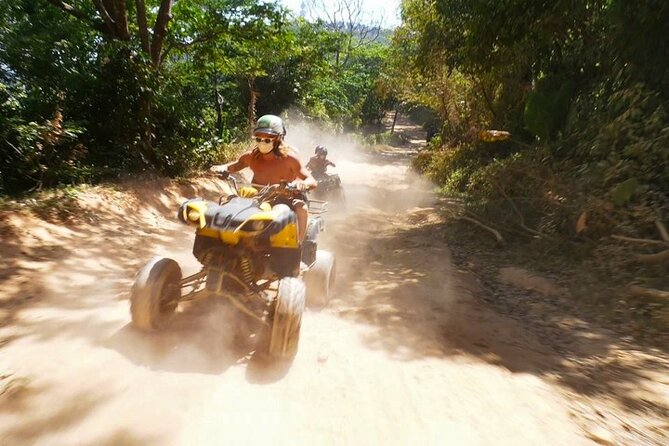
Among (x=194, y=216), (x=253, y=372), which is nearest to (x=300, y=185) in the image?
(x=194, y=216)

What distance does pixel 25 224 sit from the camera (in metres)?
5.28

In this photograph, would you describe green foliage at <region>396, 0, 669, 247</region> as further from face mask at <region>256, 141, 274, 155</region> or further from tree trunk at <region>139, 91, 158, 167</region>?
tree trunk at <region>139, 91, 158, 167</region>

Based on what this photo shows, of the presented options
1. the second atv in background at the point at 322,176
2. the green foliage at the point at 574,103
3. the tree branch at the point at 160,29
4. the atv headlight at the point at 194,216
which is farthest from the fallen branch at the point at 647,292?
the tree branch at the point at 160,29

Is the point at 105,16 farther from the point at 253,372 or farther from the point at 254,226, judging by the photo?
the point at 253,372

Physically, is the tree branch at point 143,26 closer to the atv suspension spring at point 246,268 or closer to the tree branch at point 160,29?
the tree branch at point 160,29

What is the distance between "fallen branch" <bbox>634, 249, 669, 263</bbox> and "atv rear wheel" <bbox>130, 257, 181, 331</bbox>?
17.1 ft

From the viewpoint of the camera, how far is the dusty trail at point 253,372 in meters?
2.33

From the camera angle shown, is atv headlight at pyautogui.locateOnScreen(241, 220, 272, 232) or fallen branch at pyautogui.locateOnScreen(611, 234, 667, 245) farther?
fallen branch at pyautogui.locateOnScreen(611, 234, 667, 245)

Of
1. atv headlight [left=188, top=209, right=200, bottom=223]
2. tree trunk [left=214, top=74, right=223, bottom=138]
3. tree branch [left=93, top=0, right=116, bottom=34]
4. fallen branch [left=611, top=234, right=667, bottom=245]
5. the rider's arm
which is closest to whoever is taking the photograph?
atv headlight [left=188, top=209, right=200, bottom=223]

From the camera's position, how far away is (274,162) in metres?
4.34

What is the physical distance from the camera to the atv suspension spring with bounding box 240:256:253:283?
3283 mm

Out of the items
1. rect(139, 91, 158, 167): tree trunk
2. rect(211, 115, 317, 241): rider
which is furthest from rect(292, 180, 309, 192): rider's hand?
rect(139, 91, 158, 167): tree trunk

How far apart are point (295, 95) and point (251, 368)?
1819 centimetres

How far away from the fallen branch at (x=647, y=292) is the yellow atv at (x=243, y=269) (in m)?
3.72
